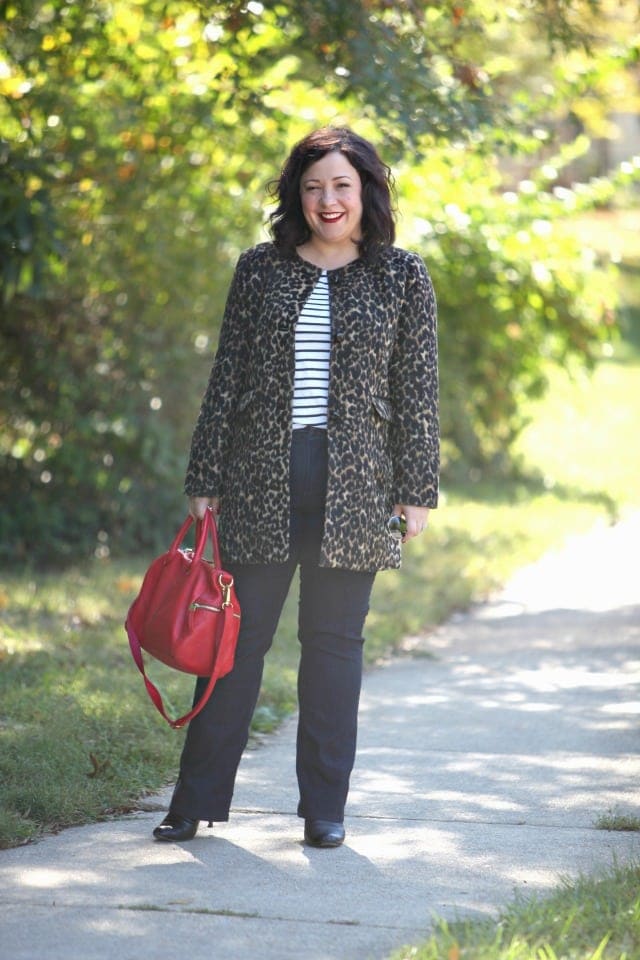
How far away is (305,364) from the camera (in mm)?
4254

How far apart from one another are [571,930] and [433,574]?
6.16m

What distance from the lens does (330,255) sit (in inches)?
173

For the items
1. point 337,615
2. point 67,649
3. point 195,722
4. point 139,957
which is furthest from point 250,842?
point 67,649

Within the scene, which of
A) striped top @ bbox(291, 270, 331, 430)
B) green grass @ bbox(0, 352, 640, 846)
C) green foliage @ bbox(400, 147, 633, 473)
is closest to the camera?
striped top @ bbox(291, 270, 331, 430)

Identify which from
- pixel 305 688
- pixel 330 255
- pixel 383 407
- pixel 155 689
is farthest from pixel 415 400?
pixel 155 689

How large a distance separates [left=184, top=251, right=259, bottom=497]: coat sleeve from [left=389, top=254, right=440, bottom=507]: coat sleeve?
1.44ft

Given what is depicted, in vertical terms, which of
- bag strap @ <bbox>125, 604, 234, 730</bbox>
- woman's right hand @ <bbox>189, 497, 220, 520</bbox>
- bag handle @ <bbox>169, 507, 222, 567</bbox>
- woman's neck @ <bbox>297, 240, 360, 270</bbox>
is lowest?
bag strap @ <bbox>125, 604, 234, 730</bbox>

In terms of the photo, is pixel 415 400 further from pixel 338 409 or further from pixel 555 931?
pixel 555 931

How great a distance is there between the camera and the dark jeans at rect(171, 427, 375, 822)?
14.1 ft

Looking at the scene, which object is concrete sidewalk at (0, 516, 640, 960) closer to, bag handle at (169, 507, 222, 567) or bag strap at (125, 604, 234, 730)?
bag strap at (125, 604, 234, 730)

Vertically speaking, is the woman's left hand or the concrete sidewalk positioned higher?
the woman's left hand

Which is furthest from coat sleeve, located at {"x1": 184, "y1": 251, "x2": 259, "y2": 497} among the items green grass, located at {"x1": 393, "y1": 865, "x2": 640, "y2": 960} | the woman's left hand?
green grass, located at {"x1": 393, "y1": 865, "x2": 640, "y2": 960}

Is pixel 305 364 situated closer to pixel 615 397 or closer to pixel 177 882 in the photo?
pixel 177 882

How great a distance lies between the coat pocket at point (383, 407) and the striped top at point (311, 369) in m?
0.14
